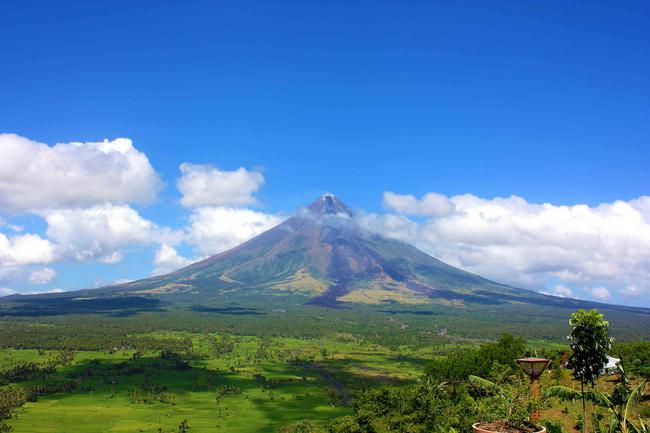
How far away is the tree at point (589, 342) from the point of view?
31391 millimetres

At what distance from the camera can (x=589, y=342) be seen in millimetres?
31797

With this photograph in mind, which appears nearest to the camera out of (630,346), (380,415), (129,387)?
(380,415)

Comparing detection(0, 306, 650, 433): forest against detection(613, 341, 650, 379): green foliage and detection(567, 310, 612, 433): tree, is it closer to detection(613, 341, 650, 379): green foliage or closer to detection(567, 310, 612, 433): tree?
detection(613, 341, 650, 379): green foliage

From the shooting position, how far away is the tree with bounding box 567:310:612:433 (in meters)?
31.4

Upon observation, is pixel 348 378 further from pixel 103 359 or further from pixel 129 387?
pixel 103 359

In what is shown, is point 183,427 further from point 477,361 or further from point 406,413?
point 406,413

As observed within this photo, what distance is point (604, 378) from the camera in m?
55.2

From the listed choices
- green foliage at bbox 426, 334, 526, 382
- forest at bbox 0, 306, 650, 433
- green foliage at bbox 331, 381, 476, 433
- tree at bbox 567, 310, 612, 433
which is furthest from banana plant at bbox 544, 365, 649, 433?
green foliage at bbox 426, 334, 526, 382

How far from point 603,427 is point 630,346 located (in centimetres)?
2737

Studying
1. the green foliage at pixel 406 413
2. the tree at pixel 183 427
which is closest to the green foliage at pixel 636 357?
the green foliage at pixel 406 413

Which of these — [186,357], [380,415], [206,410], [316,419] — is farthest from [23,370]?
[380,415]

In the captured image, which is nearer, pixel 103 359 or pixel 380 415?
pixel 380 415

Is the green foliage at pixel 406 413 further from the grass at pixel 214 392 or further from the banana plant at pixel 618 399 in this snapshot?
the grass at pixel 214 392

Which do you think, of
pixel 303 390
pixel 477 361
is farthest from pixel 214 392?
pixel 477 361
